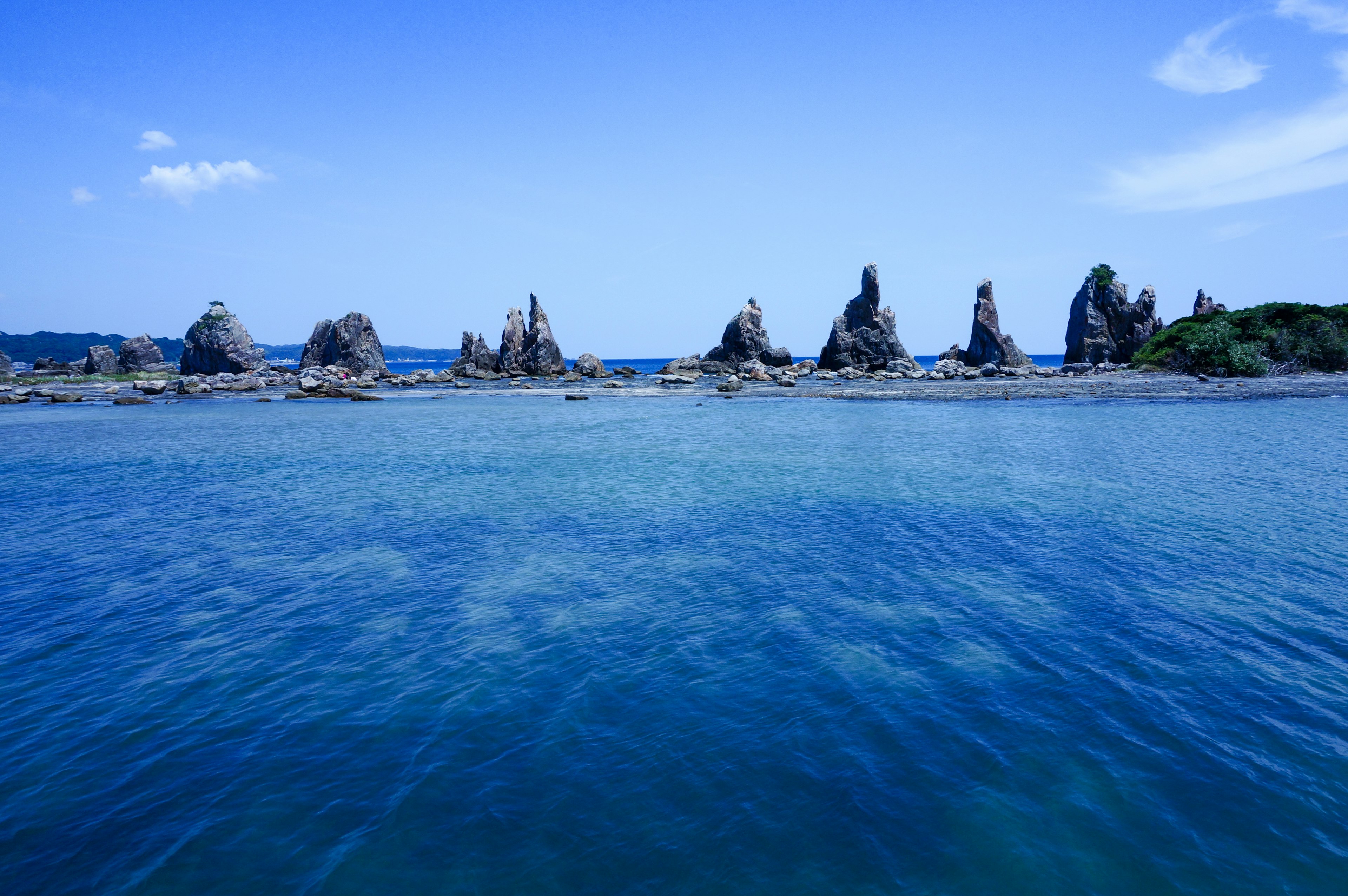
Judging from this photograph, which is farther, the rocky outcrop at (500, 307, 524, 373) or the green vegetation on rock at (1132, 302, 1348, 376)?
the rocky outcrop at (500, 307, 524, 373)

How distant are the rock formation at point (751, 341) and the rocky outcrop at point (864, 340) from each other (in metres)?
11.6

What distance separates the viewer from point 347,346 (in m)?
126

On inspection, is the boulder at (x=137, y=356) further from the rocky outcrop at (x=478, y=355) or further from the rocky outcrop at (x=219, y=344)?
the rocky outcrop at (x=478, y=355)

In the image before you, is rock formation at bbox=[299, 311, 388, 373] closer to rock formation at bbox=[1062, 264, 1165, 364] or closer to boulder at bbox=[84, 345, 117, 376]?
boulder at bbox=[84, 345, 117, 376]

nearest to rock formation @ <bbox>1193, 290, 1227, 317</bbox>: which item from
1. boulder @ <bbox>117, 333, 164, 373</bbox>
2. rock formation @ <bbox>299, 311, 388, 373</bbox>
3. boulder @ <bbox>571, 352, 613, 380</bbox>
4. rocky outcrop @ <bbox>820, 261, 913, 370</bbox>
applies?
rocky outcrop @ <bbox>820, 261, 913, 370</bbox>

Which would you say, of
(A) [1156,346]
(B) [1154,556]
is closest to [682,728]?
(B) [1154,556]

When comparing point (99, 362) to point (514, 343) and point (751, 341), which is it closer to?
point (514, 343)

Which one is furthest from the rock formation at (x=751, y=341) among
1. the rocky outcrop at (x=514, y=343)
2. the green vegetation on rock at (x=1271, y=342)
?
the green vegetation on rock at (x=1271, y=342)

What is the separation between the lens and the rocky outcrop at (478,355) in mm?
134875

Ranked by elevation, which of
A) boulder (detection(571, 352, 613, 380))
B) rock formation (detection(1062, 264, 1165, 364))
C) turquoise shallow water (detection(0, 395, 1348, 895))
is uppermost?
rock formation (detection(1062, 264, 1165, 364))

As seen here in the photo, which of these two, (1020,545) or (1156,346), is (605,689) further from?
(1156,346)

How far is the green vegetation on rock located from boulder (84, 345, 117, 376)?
172m

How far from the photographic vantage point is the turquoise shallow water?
6805 millimetres

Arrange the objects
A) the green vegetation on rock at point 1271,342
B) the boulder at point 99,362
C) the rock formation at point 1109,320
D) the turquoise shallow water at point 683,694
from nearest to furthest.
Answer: the turquoise shallow water at point 683,694, the green vegetation on rock at point 1271,342, the rock formation at point 1109,320, the boulder at point 99,362
